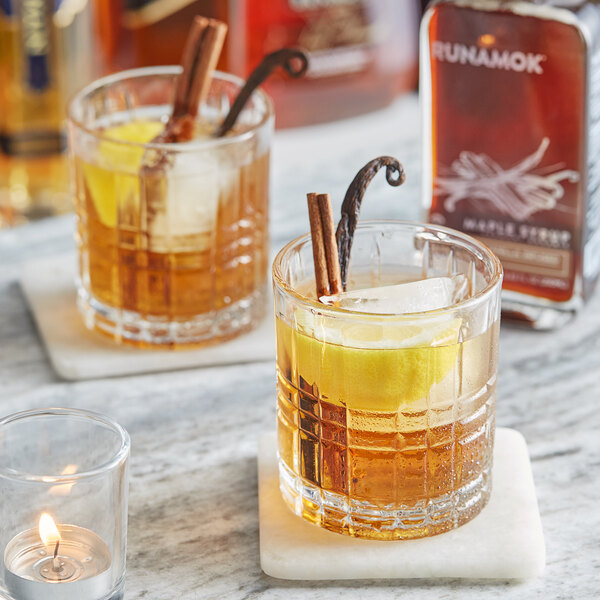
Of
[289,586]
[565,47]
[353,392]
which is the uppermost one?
[565,47]

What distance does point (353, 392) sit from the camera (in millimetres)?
731

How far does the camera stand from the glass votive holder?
0.70 metres

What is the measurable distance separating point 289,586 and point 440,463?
116 millimetres

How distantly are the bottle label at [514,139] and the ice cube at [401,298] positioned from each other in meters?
0.27

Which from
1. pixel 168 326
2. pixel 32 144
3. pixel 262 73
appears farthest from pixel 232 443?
pixel 32 144

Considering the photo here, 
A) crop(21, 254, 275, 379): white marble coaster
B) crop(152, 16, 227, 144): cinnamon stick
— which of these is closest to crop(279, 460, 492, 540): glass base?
crop(21, 254, 275, 379): white marble coaster

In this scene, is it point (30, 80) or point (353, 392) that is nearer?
point (353, 392)

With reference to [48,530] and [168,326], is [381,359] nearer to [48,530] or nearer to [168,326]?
[48,530]

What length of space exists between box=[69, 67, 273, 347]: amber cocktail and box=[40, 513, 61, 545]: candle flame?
0.30 meters

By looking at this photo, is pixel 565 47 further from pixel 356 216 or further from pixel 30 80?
pixel 30 80

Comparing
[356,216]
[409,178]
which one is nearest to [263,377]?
[356,216]

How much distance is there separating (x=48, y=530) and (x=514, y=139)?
0.50m

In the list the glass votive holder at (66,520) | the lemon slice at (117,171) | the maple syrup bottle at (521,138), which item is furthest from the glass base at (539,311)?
the glass votive holder at (66,520)

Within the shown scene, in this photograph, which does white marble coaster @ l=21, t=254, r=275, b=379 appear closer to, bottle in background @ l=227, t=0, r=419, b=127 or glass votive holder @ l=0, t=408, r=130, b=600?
glass votive holder @ l=0, t=408, r=130, b=600
